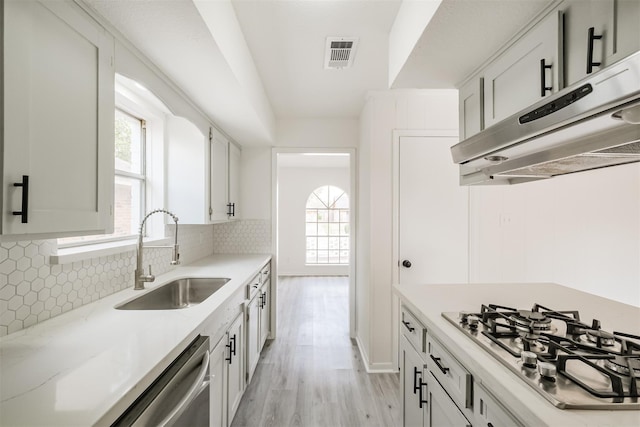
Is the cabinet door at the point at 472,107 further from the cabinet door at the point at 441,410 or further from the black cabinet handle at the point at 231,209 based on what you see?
the black cabinet handle at the point at 231,209

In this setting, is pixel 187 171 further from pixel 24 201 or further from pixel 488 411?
pixel 488 411

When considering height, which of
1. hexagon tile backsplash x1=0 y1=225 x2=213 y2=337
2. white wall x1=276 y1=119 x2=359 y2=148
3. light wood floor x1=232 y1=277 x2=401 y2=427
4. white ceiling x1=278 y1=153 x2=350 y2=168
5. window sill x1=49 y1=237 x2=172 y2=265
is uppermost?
white ceiling x1=278 y1=153 x2=350 y2=168

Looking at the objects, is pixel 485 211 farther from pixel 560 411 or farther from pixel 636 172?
pixel 560 411

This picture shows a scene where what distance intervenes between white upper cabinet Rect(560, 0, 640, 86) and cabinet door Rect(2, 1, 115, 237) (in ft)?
5.34

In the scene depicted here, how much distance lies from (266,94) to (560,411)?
9.62ft

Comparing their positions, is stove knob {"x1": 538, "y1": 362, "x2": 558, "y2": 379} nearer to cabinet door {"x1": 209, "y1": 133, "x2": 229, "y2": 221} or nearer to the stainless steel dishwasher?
the stainless steel dishwasher

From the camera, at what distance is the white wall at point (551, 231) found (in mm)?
2830

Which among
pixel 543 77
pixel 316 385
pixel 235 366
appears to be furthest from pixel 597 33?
pixel 316 385

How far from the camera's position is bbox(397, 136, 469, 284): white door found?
284cm

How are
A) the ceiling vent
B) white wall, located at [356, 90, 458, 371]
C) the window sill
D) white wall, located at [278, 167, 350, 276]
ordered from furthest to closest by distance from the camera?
white wall, located at [278, 167, 350, 276] → white wall, located at [356, 90, 458, 371] → the ceiling vent → the window sill

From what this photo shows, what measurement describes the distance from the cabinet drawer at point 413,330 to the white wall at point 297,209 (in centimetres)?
537

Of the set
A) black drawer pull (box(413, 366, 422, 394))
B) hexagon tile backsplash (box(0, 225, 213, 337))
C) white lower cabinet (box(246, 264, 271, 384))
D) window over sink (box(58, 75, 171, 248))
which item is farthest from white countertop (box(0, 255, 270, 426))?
black drawer pull (box(413, 366, 422, 394))

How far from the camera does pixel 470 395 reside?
1.02 meters

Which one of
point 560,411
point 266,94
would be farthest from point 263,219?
point 560,411
